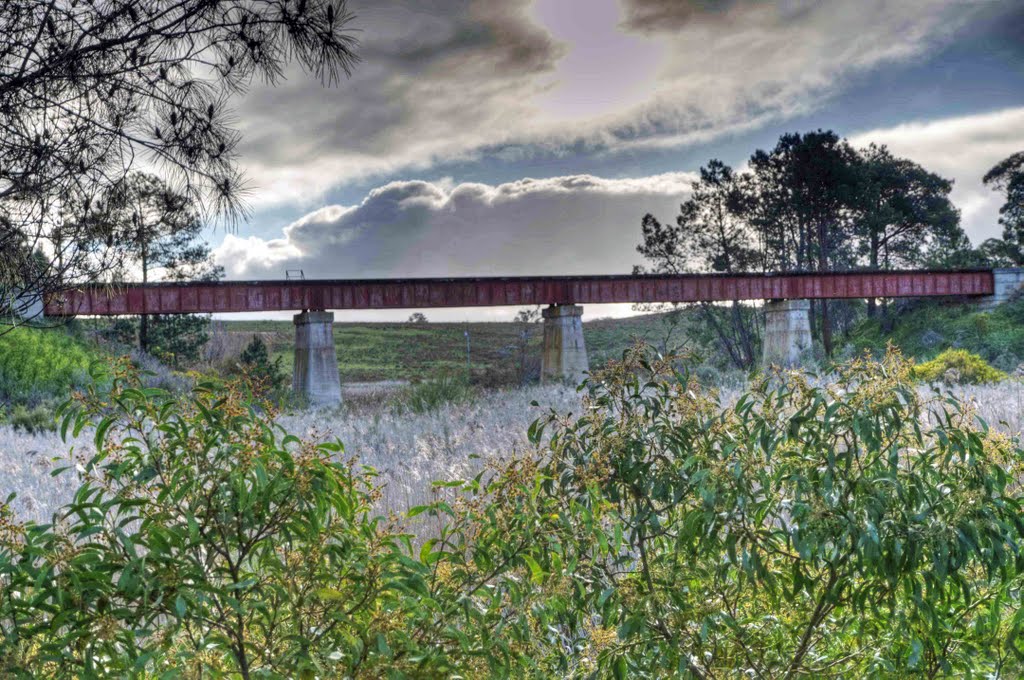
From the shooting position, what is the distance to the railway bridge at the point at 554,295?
28281 mm

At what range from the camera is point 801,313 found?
3456 cm

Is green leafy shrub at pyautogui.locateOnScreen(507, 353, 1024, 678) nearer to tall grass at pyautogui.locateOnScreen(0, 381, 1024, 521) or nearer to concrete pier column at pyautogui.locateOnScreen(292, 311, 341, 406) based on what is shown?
tall grass at pyautogui.locateOnScreen(0, 381, 1024, 521)

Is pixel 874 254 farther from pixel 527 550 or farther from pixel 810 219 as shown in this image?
pixel 527 550

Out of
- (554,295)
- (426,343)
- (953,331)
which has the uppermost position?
(554,295)

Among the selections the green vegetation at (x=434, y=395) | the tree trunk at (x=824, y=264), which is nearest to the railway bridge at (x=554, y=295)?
the tree trunk at (x=824, y=264)

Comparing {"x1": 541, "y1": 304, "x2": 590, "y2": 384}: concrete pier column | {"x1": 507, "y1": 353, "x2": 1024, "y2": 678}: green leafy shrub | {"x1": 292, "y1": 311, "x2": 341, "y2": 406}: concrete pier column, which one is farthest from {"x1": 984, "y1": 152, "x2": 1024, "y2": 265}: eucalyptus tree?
{"x1": 507, "y1": 353, "x2": 1024, "y2": 678}: green leafy shrub

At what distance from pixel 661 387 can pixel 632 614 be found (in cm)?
83

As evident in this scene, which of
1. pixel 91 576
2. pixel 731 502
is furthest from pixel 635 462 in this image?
pixel 91 576

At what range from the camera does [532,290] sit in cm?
3178

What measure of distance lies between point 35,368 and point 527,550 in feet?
66.3

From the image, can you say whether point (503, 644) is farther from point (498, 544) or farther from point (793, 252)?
point (793, 252)

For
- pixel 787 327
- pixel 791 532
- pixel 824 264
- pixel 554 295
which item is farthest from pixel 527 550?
pixel 824 264

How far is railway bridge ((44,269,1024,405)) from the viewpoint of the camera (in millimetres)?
28281

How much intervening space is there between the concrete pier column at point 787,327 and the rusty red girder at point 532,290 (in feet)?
1.83
